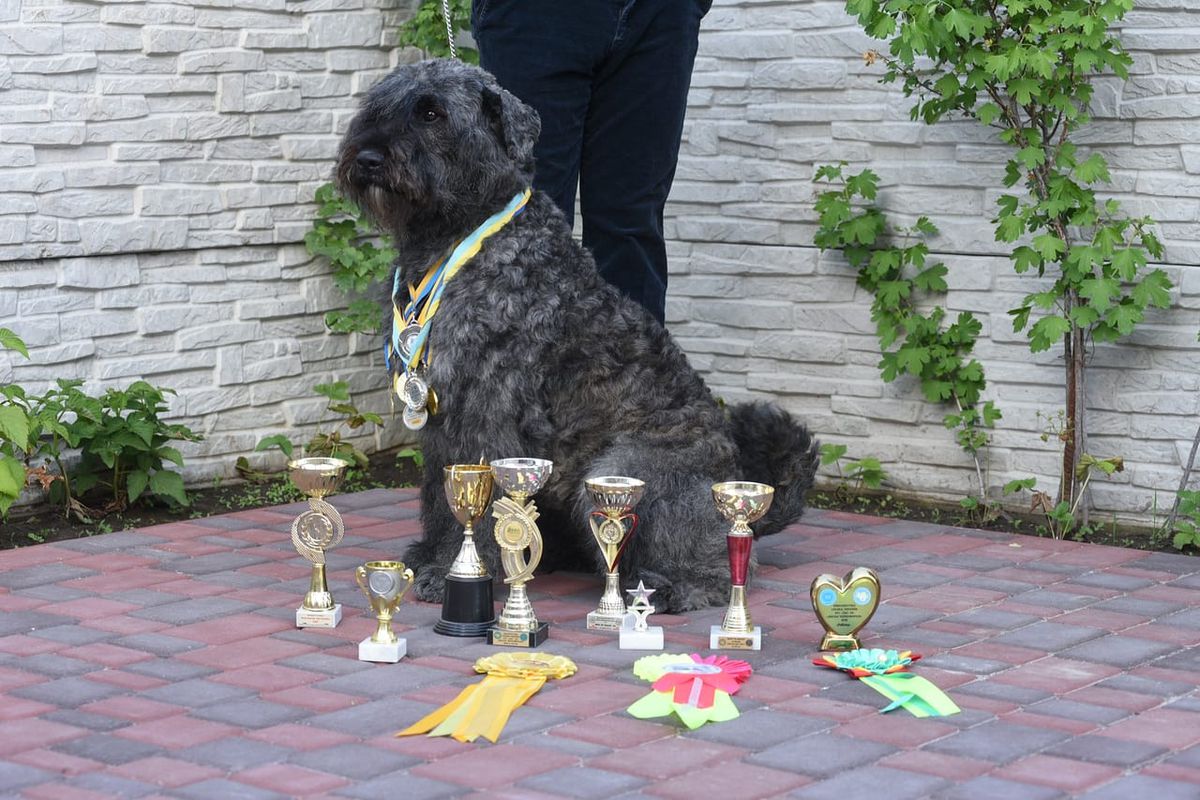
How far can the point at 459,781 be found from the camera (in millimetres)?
2910

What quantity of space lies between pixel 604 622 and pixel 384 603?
1.96 feet

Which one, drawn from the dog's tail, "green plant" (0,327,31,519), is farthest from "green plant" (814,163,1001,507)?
"green plant" (0,327,31,519)

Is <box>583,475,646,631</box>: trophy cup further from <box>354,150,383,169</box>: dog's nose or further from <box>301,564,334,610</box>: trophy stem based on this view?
<box>354,150,383,169</box>: dog's nose

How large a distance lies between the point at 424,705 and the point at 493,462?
80 cm

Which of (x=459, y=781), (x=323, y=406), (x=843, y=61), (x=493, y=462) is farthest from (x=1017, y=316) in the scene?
(x=459, y=781)

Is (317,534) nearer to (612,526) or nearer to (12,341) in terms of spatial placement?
(612,526)

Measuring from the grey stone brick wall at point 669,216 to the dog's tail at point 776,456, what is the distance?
4.36ft

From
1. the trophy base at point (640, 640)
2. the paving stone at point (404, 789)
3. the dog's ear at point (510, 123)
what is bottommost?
the paving stone at point (404, 789)

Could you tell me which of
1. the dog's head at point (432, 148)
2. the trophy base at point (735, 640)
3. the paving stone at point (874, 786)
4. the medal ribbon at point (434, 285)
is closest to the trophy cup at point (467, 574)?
the medal ribbon at point (434, 285)

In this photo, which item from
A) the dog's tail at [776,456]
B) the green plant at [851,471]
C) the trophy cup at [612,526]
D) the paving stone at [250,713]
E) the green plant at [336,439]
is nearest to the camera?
the paving stone at [250,713]

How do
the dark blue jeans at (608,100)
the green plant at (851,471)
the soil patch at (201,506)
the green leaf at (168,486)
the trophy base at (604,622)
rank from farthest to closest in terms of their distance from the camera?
the green plant at (851,471) → the green leaf at (168,486) → the soil patch at (201,506) → the dark blue jeans at (608,100) → the trophy base at (604,622)

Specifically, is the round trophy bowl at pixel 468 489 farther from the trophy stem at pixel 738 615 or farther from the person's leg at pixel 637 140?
the person's leg at pixel 637 140

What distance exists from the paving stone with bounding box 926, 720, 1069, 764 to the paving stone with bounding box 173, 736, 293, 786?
131cm

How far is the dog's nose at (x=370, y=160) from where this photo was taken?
3.98m
